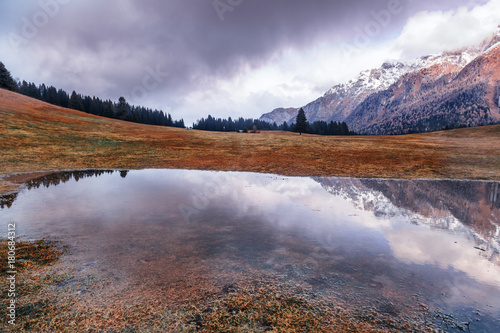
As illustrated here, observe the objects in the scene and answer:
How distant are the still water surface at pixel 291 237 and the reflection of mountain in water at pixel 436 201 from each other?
84 millimetres

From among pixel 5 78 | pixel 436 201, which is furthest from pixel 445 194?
pixel 5 78

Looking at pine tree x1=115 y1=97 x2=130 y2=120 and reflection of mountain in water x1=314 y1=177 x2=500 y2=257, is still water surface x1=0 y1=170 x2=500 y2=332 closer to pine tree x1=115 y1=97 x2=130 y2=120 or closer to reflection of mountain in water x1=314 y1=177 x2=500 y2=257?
reflection of mountain in water x1=314 y1=177 x2=500 y2=257

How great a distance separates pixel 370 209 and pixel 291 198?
179 inches

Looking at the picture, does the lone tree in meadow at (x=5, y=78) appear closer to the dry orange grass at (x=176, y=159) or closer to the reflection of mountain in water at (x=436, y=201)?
the dry orange grass at (x=176, y=159)

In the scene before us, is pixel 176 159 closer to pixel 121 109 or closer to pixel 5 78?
pixel 121 109

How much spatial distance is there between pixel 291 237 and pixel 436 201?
11588 millimetres

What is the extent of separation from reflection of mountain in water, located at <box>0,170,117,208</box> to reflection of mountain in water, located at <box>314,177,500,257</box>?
1971 cm

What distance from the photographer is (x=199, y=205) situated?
13.6 meters

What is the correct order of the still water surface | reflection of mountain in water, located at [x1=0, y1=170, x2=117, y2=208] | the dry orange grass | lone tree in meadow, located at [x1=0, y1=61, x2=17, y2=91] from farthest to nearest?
lone tree in meadow, located at [x1=0, y1=61, x2=17, y2=91] < the dry orange grass < reflection of mountain in water, located at [x1=0, y1=170, x2=117, y2=208] < the still water surface

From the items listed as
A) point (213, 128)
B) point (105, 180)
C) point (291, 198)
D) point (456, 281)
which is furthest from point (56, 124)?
point (213, 128)

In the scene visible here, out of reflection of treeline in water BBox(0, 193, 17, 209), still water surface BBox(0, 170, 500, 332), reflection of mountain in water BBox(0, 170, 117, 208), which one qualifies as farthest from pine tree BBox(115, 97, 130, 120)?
reflection of treeline in water BBox(0, 193, 17, 209)

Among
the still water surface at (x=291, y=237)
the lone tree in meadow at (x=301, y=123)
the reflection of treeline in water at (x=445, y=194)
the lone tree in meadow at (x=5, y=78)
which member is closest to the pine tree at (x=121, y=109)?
the lone tree in meadow at (x=5, y=78)

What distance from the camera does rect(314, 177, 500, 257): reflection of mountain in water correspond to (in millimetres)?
10942

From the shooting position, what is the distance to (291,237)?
9.50 m
